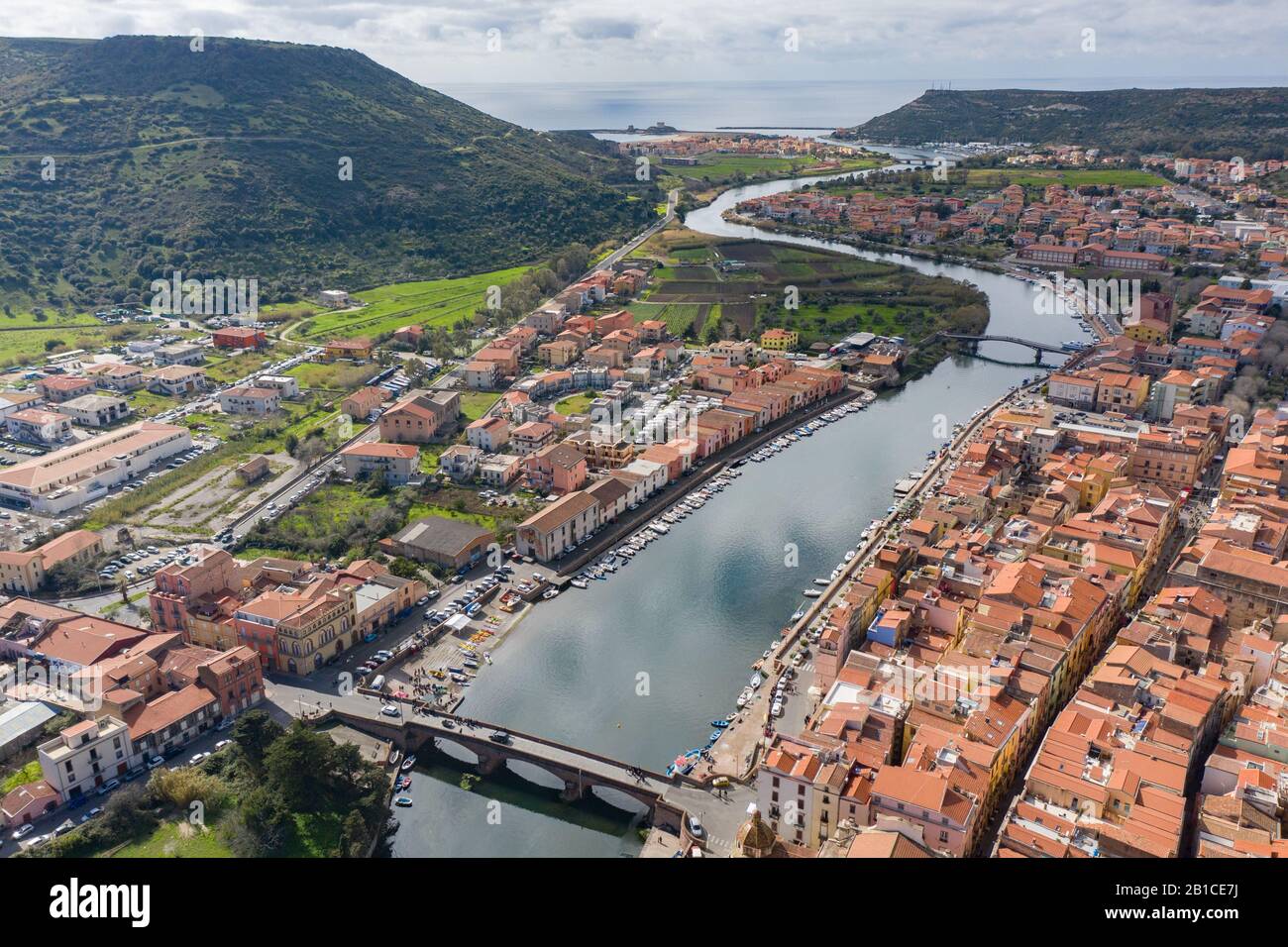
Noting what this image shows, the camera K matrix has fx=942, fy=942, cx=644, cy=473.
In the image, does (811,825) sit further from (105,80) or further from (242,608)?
(105,80)

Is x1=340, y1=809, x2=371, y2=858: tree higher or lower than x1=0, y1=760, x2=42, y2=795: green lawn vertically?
lower

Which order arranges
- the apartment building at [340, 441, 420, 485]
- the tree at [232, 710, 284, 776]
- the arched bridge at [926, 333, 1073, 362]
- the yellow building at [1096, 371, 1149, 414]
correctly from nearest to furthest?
the tree at [232, 710, 284, 776] → the apartment building at [340, 441, 420, 485] → the yellow building at [1096, 371, 1149, 414] → the arched bridge at [926, 333, 1073, 362]

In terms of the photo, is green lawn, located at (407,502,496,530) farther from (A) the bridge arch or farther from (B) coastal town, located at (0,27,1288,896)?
(A) the bridge arch

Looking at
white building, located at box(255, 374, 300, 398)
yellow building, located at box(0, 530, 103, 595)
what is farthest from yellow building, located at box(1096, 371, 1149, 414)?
yellow building, located at box(0, 530, 103, 595)

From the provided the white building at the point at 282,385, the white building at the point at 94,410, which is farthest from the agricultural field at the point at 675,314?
the white building at the point at 94,410

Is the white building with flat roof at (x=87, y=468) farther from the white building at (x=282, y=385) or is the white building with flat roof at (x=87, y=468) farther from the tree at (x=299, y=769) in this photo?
the tree at (x=299, y=769)

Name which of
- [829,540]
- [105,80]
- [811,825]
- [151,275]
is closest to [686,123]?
[105,80]
